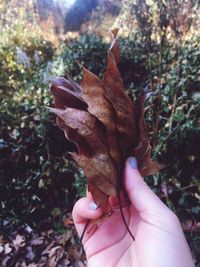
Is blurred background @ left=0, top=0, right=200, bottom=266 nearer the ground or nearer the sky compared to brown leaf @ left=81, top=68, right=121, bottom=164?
nearer the ground

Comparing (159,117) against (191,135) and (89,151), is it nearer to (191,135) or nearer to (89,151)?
(191,135)

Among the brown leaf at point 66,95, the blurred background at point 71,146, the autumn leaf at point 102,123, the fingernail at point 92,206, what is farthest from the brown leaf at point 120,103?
the blurred background at point 71,146

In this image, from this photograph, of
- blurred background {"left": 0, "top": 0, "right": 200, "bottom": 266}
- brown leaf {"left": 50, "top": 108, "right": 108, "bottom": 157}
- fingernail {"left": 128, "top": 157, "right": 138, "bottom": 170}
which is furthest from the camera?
blurred background {"left": 0, "top": 0, "right": 200, "bottom": 266}

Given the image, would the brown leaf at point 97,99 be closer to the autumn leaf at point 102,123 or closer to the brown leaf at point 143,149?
the autumn leaf at point 102,123

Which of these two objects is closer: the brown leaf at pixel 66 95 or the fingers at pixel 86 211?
the brown leaf at pixel 66 95

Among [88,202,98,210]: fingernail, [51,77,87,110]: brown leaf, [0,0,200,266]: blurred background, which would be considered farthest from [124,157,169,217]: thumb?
[0,0,200,266]: blurred background

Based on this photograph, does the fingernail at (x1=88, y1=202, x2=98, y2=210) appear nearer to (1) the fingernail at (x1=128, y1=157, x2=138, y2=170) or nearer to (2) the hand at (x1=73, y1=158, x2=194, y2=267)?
(2) the hand at (x1=73, y1=158, x2=194, y2=267)

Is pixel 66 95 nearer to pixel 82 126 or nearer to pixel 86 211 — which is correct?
pixel 82 126

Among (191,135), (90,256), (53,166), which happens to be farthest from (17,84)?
(90,256)
